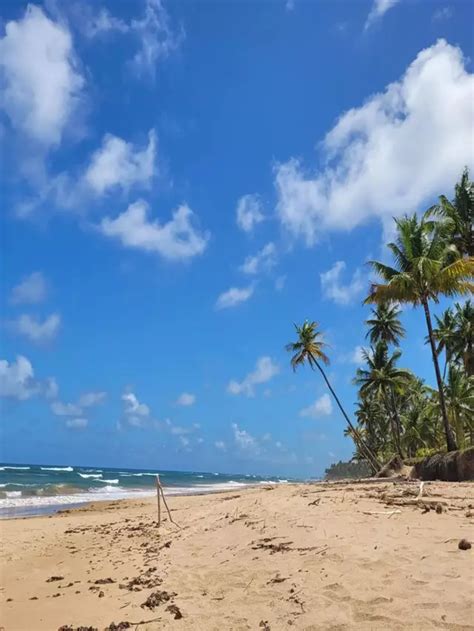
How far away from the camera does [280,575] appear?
5742mm

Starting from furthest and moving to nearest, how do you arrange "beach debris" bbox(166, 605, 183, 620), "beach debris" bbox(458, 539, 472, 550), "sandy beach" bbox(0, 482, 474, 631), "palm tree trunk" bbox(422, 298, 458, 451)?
"palm tree trunk" bbox(422, 298, 458, 451) → "beach debris" bbox(458, 539, 472, 550) → "beach debris" bbox(166, 605, 183, 620) → "sandy beach" bbox(0, 482, 474, 631)

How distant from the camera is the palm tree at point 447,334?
31.9 meters

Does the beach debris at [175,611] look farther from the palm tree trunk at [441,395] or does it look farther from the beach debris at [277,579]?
the palm tree trunk at [441,395]

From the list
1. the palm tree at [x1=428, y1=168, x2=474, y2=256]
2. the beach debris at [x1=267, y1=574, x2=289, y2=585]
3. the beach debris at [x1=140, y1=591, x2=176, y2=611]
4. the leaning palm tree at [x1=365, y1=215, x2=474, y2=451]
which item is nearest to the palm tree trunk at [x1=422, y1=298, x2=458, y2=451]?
the leaning palm tree at [x1=365, y1=215, x2=474, y2=451]

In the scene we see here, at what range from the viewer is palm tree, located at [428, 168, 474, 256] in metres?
23.1

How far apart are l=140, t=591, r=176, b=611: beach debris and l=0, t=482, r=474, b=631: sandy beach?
16 mm

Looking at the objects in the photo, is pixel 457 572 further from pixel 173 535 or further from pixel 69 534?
pixel 69 534

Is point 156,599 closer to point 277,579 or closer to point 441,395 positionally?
point 277,579

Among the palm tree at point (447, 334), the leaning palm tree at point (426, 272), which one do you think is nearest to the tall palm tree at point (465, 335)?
the palm tree at point (447, 334)

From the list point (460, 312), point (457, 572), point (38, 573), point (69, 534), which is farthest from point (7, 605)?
point (460, 312)

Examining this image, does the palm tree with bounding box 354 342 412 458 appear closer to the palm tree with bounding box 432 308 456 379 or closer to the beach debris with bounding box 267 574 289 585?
the palm tree with bounding box 432 308 456 379

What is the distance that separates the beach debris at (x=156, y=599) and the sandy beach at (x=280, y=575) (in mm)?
16

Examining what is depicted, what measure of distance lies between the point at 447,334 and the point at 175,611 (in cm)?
3013

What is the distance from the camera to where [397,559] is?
5387 millimetres
